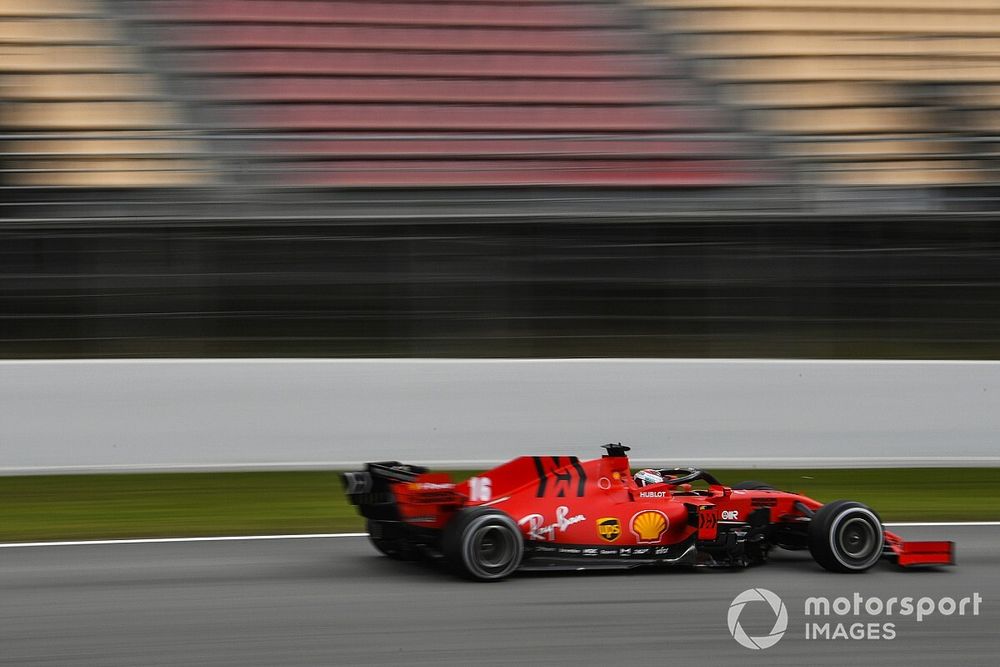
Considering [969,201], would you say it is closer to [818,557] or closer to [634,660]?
[818,557]

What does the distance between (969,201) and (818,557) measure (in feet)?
18.7

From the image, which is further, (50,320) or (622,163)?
(622,163)

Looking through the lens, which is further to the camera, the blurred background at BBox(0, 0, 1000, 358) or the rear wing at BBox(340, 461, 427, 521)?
the blurred background at BBox(0, 0, 1000, 358)

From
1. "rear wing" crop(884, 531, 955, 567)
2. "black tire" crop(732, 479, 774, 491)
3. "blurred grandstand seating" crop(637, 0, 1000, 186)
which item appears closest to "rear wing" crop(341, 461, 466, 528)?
"black tire" crop(732, 479, 774, 491)

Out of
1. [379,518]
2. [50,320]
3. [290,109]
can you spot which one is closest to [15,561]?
[379,518]

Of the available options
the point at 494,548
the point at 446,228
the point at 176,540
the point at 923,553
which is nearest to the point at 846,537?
the point at 923,553

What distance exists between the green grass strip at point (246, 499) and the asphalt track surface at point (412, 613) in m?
0.87

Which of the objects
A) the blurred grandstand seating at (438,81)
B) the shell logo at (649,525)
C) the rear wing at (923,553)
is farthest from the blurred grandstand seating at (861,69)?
→ the shell logo at (649,525)

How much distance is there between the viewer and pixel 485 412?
9.48 m

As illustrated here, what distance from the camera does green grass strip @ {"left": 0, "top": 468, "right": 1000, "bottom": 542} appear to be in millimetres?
7711

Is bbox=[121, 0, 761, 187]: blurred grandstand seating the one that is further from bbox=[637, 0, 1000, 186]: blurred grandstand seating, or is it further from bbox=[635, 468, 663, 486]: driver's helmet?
bbox=[635, 468, 663, 486]: driver's helmet

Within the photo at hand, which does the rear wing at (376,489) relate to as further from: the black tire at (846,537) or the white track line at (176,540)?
the black tire at (846,537)

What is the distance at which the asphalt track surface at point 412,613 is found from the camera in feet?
15.4

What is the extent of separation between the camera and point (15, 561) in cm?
655
